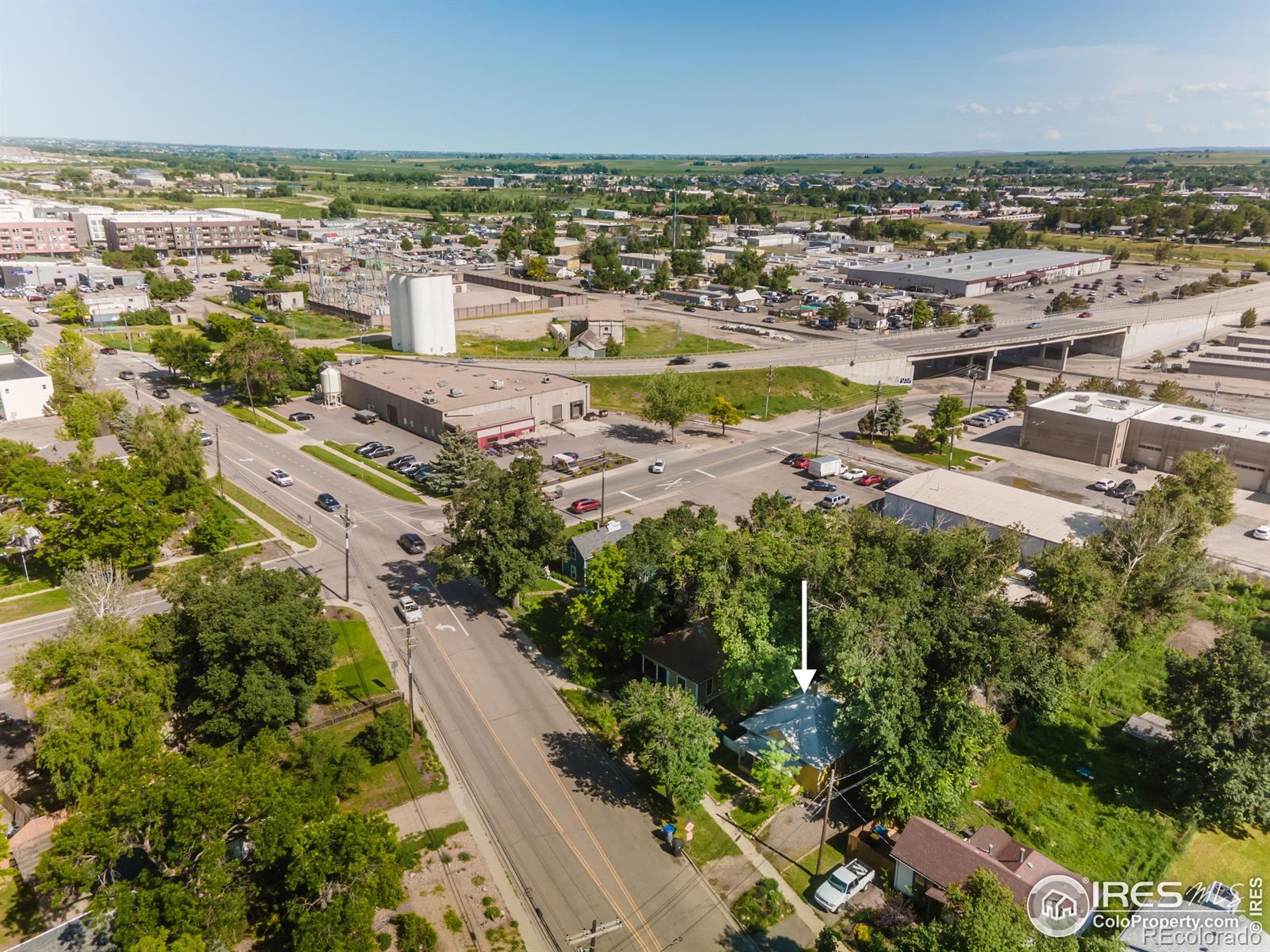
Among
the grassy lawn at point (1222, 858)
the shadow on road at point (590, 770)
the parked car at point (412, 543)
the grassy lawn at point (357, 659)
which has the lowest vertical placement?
the grassy lawn at point (1222, 858)

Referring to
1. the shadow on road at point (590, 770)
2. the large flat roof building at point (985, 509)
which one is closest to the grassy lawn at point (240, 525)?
the shadow on road at point (590, 770)

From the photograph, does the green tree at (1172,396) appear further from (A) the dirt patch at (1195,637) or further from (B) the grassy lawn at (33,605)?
(B) the grassy lawn at (33,605)

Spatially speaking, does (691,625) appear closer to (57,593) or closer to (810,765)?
(810,765)

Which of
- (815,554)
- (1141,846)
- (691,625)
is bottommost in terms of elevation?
(1141,846)

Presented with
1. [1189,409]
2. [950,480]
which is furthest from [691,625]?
[1189,409]

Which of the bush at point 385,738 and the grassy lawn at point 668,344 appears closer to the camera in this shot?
the bush at point 385,738

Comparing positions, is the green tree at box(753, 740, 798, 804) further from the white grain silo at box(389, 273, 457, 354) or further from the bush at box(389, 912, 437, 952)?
the white grain silo at box(389, 273, 457, 354)

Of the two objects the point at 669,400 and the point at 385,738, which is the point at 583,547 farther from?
the point at 669,400
